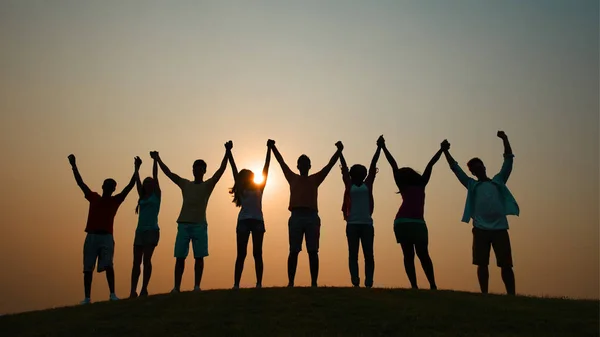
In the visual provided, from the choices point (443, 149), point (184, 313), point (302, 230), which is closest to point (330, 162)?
point (302, 230)

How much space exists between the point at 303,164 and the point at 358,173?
4.91ft

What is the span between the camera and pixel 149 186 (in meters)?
16.8

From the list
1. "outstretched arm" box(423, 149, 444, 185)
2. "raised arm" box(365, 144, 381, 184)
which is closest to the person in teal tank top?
"raised arm" box(365, 144, 381, 184)

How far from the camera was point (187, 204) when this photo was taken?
1619cm

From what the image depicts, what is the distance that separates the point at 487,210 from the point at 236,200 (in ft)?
21.5

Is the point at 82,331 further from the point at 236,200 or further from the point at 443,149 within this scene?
the point at 443,149

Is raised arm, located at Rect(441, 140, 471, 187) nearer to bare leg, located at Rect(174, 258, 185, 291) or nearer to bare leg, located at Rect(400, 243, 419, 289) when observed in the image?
bare leg, located at Rect(400, 243, 419, 289)

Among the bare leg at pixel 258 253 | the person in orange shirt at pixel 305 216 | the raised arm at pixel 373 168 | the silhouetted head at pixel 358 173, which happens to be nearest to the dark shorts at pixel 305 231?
the person in orange shirt at pixel 305 216

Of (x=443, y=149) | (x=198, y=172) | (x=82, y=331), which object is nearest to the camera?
(x=82, y=331)

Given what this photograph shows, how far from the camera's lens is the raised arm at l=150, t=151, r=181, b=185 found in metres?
16.5

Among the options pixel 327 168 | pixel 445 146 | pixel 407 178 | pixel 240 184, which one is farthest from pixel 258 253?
pixel 445 146

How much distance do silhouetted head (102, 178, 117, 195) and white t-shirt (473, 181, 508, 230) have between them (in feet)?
33.5

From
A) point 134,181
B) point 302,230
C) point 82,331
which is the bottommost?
point 82,331

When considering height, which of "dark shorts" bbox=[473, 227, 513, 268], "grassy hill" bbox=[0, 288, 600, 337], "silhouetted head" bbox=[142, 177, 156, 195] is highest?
"silhouetted head" bbox=[142, 177, 156, 195]
